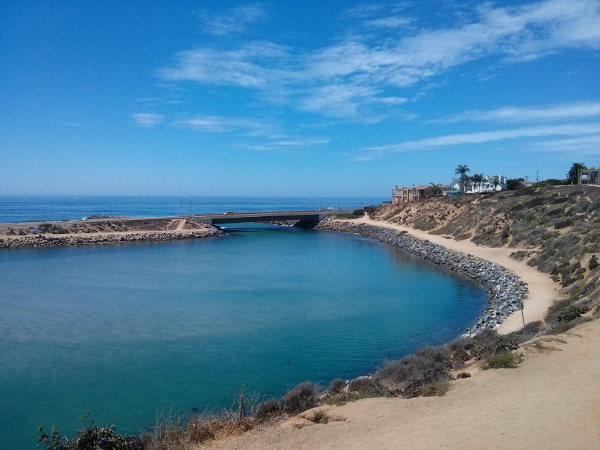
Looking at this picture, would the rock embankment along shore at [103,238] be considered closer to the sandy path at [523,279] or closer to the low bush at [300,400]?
the sandy path at [523,279]

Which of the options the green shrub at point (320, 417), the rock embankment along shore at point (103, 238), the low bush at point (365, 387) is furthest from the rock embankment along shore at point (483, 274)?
the rock embankment along shore at point (103, 238)

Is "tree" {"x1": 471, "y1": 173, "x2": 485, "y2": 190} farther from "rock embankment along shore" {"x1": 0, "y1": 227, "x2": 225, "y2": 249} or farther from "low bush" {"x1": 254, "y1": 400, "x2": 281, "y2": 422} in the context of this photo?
"low bush" {"x1": 254, "y1": 400, "x2": 281, "y2": 422}

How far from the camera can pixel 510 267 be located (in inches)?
1198

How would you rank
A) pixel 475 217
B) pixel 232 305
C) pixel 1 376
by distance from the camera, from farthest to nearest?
pixel 475 217, pixel 232 305, pixel 1 376

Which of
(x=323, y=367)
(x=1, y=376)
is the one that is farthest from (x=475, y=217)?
(x=1, y=376)

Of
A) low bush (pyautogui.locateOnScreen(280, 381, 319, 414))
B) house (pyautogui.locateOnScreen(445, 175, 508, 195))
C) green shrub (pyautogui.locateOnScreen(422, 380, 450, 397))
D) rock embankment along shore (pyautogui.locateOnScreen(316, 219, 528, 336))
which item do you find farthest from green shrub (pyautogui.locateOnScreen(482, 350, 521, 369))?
house (pyautogui.locateOnScreen(445, 175, 508, 195))

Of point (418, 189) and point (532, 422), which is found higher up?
point (418, 189)

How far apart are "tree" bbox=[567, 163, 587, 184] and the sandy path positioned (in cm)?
3376

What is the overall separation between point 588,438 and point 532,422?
923mm

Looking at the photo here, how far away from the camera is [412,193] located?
262 ft

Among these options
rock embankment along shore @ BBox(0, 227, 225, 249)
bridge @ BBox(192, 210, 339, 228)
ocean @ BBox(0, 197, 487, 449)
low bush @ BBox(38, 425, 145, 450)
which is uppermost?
bridge @ BBox(192, 210, 339, 228)

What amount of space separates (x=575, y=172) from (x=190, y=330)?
71.1 m

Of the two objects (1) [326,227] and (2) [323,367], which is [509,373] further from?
(1) [326,227]

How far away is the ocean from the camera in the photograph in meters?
12.4
